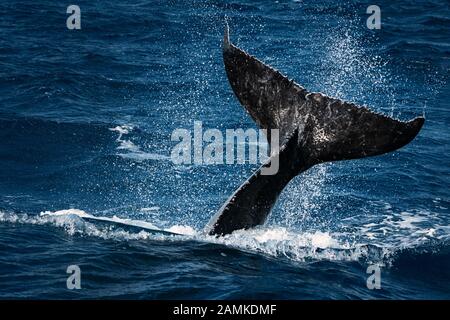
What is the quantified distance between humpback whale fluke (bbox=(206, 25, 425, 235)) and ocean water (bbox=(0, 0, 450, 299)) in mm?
645

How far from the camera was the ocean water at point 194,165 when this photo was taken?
12617 mm

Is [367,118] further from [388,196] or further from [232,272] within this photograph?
[388,196]

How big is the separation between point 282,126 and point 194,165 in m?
6.66

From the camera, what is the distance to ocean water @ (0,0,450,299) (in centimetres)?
1262

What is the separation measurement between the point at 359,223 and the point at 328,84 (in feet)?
25.7

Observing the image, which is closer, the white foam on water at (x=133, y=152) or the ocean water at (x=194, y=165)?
the ocean water at (x=194, y=165)

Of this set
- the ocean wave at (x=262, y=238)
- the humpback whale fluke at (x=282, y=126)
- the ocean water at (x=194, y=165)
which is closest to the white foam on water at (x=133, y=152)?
the ocean water at (x=194, y=165)

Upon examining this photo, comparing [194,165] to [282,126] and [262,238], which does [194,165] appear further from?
[282,126]

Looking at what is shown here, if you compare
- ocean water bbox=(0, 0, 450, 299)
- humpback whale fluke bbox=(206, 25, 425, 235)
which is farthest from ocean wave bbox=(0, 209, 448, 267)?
humpback whale fluke bbox=(206, 25, 425, 235)

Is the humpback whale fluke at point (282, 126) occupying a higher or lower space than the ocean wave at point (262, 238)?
higher

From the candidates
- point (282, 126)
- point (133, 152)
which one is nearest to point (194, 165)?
point (133, 152)

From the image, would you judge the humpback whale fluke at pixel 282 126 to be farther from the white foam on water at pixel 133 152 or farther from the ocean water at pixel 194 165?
the white foam on water at pixel 133 152

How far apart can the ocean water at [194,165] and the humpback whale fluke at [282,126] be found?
2.12ft
